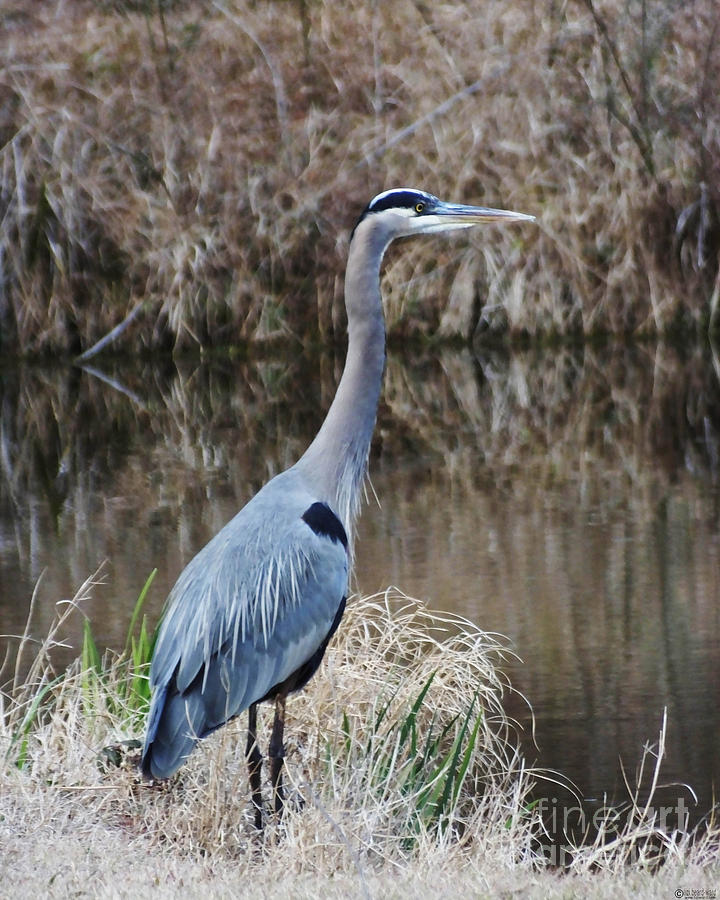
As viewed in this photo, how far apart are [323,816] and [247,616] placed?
613mm

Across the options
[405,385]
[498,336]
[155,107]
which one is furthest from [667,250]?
[155,107]

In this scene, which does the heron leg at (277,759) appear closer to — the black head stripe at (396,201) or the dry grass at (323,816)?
the dry grass at (323,816)

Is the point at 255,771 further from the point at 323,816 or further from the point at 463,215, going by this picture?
the point at 463,215

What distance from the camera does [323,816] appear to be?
432 centimetres

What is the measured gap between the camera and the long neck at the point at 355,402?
4.88 meters

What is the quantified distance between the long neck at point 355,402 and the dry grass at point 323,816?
0.74 meters

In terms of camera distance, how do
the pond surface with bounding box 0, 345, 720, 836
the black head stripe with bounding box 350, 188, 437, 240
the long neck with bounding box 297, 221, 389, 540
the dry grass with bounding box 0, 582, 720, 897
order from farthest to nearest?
the pond surface with bounding box 0, 345, 720, 836 < the black head stripe with bounding box 350, 188, 437, 240 < the long neck with bounding box 297, 221, 389, 540 < the dry grass with bounding box 0, 582, 720, 897

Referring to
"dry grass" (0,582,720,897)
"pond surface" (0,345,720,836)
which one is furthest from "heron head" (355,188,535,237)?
"pond surface" (0,345,720,836)

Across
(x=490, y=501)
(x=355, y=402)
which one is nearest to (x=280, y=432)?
(x=490, y=501)

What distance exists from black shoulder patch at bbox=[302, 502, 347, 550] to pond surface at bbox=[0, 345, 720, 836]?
55.6 inches

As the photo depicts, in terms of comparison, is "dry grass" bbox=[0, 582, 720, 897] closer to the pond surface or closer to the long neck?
the pond surface

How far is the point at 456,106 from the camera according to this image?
18.2 meters

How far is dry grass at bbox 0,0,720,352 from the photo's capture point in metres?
17.1

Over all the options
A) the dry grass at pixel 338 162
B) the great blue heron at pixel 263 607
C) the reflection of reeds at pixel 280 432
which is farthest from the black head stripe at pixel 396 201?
the dry grass at pixel 338 162
